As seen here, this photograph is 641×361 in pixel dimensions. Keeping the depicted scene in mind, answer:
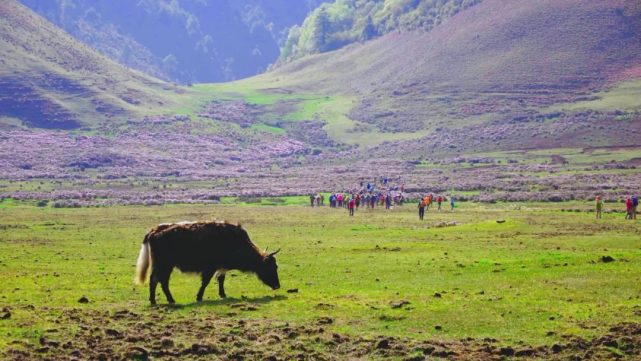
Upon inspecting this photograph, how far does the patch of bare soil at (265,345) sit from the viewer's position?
784 inches

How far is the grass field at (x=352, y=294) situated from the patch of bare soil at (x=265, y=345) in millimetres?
81

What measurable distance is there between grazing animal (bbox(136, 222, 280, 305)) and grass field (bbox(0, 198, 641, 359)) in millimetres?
871

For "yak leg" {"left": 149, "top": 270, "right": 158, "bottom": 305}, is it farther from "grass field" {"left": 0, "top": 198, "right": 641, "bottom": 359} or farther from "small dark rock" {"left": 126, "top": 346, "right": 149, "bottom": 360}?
"small dark rock" {"left": 126, "top": 346, "right": 149, "bottom": 360}

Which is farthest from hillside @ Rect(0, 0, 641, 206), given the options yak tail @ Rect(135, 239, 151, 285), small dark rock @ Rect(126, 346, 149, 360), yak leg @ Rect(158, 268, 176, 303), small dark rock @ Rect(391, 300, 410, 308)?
small dark rock @ Rect(126, 346, 149, 360)

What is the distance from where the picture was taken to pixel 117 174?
14625 centimetres

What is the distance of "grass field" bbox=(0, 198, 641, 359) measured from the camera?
71.1 feet

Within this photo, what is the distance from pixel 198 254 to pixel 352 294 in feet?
17.0

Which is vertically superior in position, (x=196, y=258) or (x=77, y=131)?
(x=77, y=131)

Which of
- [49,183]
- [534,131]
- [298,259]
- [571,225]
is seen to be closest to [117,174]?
[49,183]

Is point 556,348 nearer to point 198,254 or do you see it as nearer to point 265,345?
point 265,345

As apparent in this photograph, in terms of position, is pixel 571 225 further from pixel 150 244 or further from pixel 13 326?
pixel 13 326

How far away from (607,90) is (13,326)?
627 feet

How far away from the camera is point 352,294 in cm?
2847

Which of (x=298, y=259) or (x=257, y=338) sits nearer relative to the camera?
(x=257, y=338)
